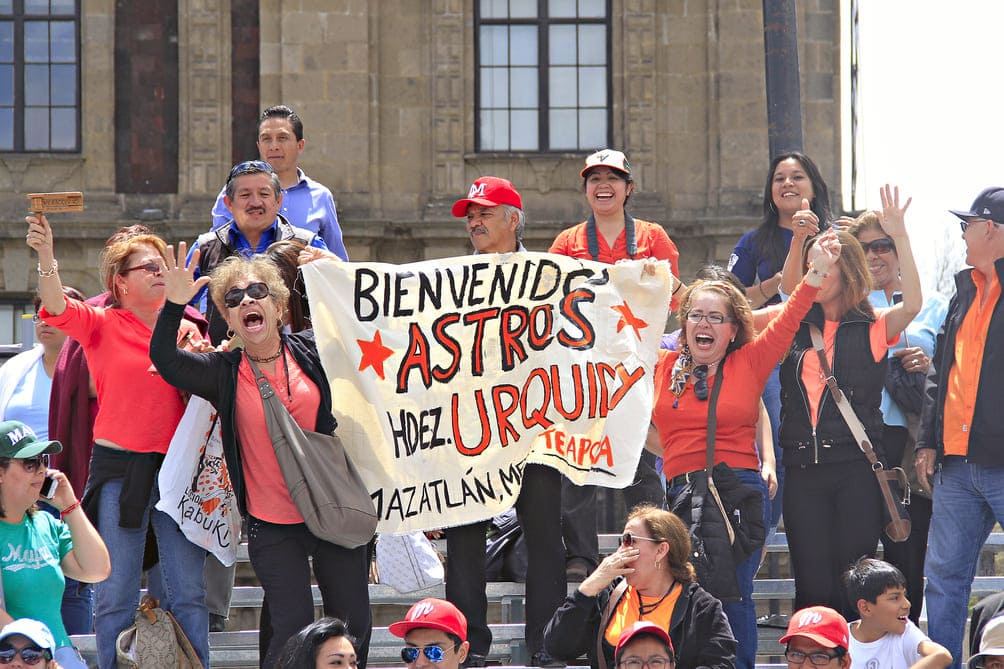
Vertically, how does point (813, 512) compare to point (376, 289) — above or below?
below

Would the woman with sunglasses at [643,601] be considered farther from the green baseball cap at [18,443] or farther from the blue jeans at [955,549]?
the green baseball cap at [18,443]

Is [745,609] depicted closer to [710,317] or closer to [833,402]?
[833,402]

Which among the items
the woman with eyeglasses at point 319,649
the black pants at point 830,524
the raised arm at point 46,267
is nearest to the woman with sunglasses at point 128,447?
the raised arm at point 46,267

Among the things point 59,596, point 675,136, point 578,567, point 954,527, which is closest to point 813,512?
point 954,527

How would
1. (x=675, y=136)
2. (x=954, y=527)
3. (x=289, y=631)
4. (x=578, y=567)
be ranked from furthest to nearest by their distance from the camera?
(x=675, y=136)
(x=578, y=567)
(x=954, y=527)
(x=289, y=631)

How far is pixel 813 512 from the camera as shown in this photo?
7375mm

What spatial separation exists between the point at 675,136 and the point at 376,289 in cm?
1229

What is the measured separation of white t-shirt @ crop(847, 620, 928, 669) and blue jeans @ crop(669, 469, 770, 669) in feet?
1.38

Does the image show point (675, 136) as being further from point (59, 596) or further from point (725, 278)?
point (59, 596)

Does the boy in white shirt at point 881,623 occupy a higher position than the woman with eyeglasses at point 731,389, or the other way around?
the woman with eyeglasses at point 731,389

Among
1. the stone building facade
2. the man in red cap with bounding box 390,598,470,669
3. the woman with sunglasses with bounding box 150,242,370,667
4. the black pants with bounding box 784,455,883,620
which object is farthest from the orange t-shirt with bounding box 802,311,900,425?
the stone building facade

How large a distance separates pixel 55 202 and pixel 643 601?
9.81ft

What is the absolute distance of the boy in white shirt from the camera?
276 inches

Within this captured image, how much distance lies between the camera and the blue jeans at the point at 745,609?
7.18 m
